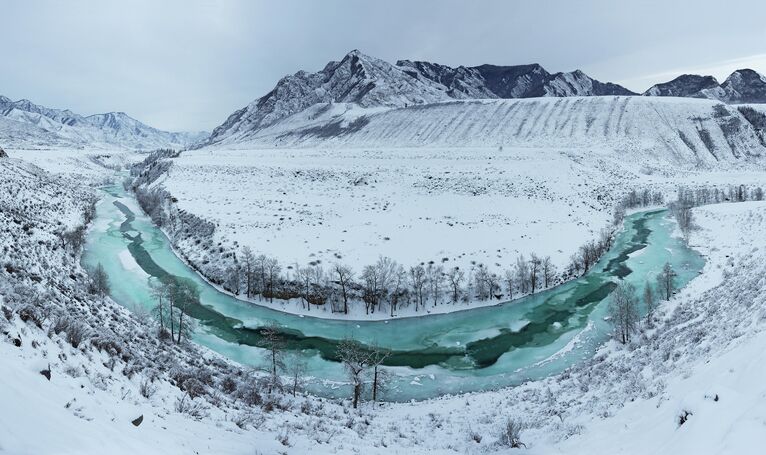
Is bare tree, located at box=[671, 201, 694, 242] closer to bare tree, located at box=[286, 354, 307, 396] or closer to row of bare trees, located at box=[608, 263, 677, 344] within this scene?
row of bare trees, located at box=[608, 263, 677, 344]

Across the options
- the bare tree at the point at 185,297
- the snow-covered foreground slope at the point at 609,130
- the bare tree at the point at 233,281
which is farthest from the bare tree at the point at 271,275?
the snow-covered foreground slope at the point at 609,130

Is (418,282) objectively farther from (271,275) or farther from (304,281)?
(271,275)

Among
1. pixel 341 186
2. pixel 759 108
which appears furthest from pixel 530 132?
pixel 341 186

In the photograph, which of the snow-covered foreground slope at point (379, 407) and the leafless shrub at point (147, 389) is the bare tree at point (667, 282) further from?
the leafless shrub at point (147, 389)

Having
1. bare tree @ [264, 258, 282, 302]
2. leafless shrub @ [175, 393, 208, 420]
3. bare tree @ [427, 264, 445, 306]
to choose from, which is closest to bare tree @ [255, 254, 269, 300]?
bare tree @ [264, 258, 282, 302]

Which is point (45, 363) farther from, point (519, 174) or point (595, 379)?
point (519, 174)

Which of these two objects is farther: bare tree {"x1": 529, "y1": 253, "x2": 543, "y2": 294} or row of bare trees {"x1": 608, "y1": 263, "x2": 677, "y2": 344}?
bare tree {"x1": 529, "y1": 253, "x2": 543, "y2": 294}
